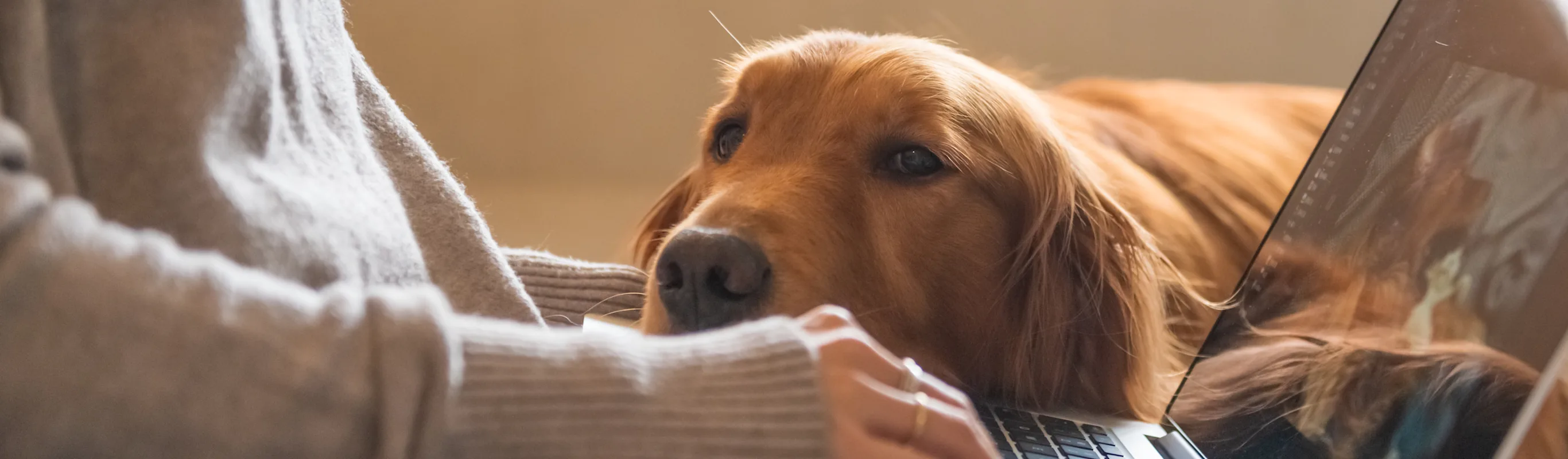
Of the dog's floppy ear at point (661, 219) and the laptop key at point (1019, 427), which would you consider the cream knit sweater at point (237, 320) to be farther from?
the dog's floppy ear at point (661, 219)

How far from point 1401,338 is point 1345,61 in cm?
210

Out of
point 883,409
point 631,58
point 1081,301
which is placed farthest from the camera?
point 631,58

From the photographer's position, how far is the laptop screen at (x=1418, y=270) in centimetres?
84

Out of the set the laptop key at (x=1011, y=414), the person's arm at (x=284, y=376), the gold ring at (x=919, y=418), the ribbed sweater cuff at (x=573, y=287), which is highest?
the gold ring at (x=919, y=418)

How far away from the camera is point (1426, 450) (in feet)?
2.83

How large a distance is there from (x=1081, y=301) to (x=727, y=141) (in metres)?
0.51

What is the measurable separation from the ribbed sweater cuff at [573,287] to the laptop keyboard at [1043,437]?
47 cm

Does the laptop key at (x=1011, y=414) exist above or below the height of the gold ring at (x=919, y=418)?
below

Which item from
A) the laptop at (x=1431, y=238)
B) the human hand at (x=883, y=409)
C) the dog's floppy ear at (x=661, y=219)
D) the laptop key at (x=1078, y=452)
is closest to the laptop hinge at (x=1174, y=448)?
the laptop at (x=1431, y=238)

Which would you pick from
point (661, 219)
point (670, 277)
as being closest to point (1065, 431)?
point (670, 277)

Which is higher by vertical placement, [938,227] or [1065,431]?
[938,227]

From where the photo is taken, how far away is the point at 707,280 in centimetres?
104

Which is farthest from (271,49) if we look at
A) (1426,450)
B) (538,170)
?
(538,170)

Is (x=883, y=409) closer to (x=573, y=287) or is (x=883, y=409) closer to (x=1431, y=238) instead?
(x=1431, y=238)
